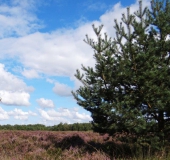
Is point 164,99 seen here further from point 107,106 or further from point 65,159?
point 65,159

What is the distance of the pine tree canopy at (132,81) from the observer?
30.1 ft

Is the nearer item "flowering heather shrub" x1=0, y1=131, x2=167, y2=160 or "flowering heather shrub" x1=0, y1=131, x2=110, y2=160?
"flowering heather shrub" x1=0, y1=131, x2=167, y2=160

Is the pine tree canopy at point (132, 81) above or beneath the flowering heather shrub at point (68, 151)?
above

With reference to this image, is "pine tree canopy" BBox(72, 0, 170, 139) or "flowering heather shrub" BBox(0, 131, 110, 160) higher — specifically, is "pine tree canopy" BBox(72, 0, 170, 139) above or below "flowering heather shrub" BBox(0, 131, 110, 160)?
above

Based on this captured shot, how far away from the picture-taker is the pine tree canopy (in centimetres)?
917

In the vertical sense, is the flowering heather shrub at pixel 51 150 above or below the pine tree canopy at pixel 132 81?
below

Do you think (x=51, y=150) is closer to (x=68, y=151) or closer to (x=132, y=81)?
(x=68, y=151)

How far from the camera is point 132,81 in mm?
9508

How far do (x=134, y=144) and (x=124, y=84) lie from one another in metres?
2.29

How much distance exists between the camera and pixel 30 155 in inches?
415

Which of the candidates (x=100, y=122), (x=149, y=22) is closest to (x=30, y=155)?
(x=100, y=122)

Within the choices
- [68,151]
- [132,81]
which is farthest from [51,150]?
[132,81]

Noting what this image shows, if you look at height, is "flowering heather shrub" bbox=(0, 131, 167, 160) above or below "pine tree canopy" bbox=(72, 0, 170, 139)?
below

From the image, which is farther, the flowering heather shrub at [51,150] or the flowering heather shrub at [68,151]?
the flowering heather shrub at [51,150]
